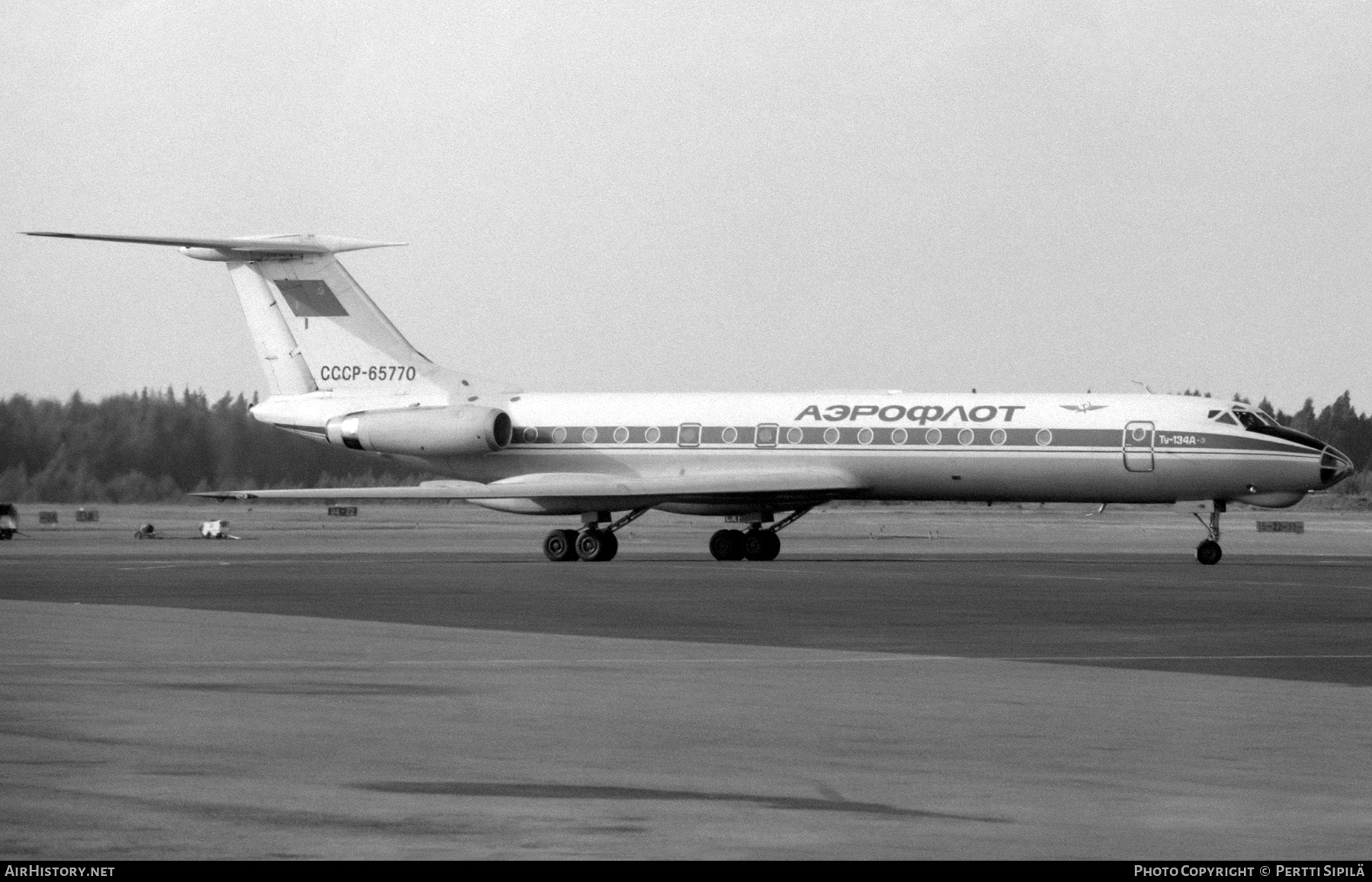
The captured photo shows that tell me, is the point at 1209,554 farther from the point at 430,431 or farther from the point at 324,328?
the point at 324,328

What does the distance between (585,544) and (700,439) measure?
3.07m

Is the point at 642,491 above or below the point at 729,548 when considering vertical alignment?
above

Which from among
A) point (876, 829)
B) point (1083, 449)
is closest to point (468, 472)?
point (1083, 449)

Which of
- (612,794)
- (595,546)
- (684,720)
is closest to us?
(612,794)

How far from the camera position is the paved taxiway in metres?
8.55

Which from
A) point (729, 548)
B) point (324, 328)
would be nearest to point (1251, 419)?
point (729, 548)

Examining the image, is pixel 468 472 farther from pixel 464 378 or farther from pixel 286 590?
pixel 286 590

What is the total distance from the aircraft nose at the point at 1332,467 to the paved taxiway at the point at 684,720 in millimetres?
10164

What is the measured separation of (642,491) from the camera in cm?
3994

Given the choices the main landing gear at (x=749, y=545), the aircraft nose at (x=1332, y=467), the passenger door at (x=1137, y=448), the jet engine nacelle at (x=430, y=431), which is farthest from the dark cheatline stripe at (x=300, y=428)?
the aircraft nose at (x=1332, y=467)

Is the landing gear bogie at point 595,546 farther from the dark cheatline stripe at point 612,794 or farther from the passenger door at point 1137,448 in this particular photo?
the dark cheatline stripe at point 612,794

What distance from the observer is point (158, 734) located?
11570 millimetres

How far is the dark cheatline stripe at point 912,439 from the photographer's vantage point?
38.6m
